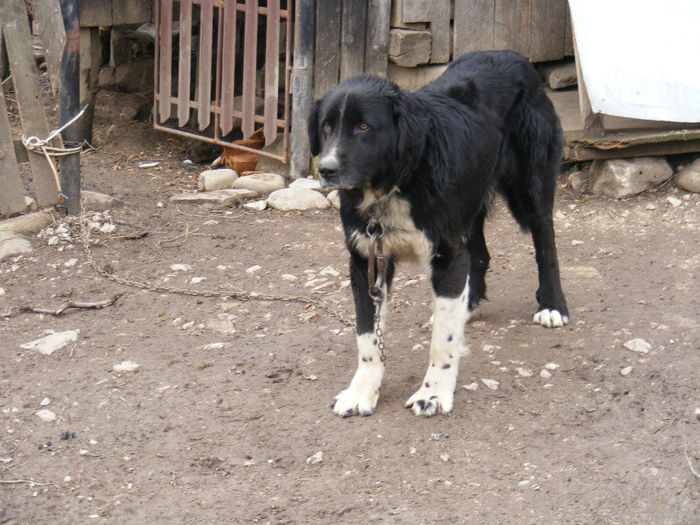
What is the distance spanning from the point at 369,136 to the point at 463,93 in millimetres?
753

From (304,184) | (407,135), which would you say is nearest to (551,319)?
(407,135)

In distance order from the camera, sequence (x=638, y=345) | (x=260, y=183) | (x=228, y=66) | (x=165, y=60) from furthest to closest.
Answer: (x=165, y=60)
(x=228, y=66)
(x=260, y=183)
(x=638, y=345)

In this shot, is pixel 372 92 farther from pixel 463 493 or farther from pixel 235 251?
pixel 235 251

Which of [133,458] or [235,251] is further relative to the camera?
[235,251]

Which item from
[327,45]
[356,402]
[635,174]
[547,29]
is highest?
[547,29]

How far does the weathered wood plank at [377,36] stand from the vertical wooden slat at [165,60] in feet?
6.17

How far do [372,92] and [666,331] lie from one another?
76.9 inches

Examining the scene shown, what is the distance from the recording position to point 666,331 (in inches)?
163

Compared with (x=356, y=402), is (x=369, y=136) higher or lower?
higher

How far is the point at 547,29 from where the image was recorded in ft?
21.4

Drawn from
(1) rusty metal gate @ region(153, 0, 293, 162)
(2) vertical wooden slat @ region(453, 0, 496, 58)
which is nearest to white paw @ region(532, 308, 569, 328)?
(2) vertical wooden slat @ region(453, 0, 496, 58)

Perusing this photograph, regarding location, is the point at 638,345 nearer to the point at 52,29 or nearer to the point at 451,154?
the point at 451,154

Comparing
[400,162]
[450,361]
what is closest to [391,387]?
[450,361]

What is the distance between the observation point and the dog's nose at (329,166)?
3.23 m
